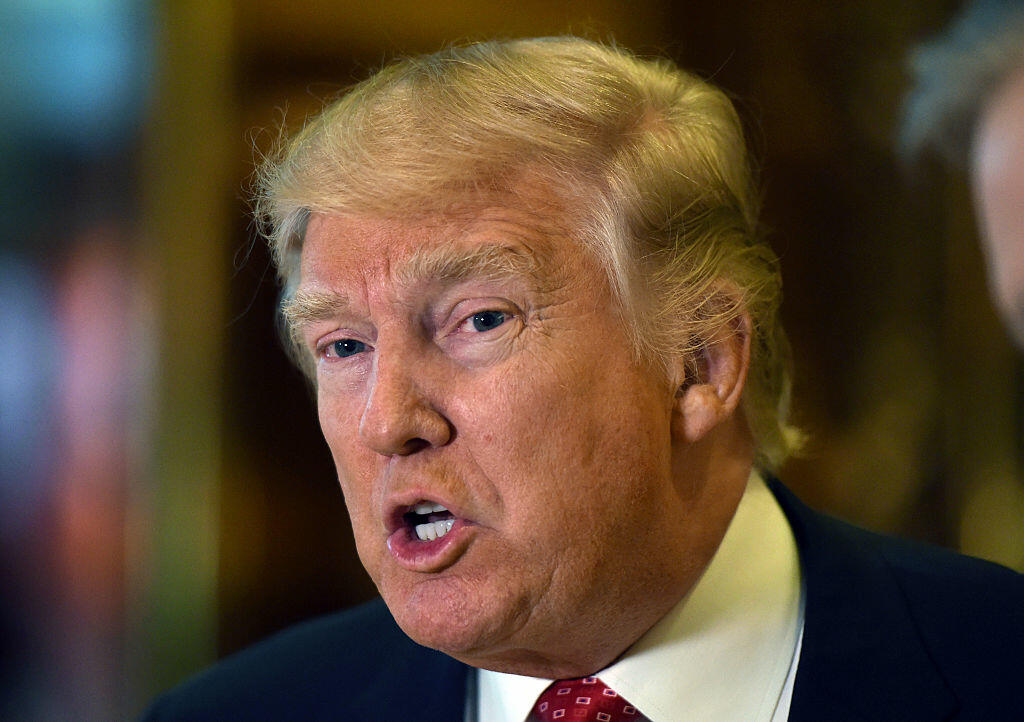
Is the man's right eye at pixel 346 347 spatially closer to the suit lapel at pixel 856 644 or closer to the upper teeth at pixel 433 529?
the upper teeth at pixel 433 529

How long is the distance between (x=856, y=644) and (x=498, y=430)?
0.57m

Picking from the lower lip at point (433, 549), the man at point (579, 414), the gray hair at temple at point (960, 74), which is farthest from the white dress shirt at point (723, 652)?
the gray hair at temple at point (960, 74)

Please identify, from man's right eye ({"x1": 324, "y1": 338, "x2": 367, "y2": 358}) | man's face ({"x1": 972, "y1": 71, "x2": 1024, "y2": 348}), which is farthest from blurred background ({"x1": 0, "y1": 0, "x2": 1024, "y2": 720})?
man's face ({"x1": 972, "y1": 71, "x2": 1024, "y2": 348})

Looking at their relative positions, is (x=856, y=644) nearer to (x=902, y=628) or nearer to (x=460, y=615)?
(x=902, y=628)

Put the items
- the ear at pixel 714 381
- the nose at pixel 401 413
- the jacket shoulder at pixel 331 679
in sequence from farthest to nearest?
1. the jacket shoulder at pixel 331 679
2. the ear at pixel 714 381
3. the nose at pixel 401 413

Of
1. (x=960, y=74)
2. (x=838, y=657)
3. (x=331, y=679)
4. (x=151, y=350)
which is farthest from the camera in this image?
(x=151, y=350)

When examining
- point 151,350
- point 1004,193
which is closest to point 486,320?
point 1004,193

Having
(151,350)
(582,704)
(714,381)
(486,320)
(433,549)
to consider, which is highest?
(486,320)

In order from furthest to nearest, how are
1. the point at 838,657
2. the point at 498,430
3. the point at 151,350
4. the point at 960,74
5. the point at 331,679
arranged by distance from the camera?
the point at 151,350 < the point at 331,679 < the point at 960,74 < the point at 838,657 < the point at 498,430

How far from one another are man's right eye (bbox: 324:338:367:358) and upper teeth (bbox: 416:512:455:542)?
26 centimetres

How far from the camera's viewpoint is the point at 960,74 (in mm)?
1511

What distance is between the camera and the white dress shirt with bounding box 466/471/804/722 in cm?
141

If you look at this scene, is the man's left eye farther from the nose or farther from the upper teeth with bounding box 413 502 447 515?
the upper teeth with bounding box 413 502 447 515

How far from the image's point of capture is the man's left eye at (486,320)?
4.33 ft
